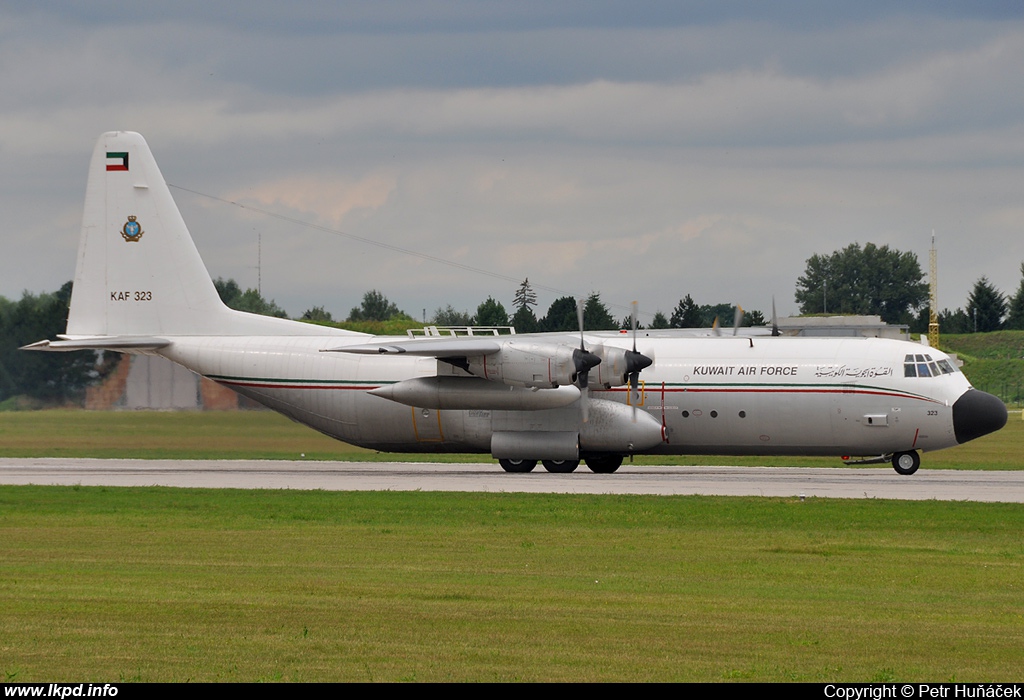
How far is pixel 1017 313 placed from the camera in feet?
363

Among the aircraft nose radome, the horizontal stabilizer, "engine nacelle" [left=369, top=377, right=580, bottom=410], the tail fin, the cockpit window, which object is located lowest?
the aircraft nose radome

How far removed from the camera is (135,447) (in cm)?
3909

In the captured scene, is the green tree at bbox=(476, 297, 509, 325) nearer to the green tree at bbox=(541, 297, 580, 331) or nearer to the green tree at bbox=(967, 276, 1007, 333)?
the green tree at bbox=(541, 297, 580, 331)

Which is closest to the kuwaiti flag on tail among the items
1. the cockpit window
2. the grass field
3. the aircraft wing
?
the grass field

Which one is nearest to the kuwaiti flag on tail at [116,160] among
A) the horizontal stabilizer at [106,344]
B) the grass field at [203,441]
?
the horizontal stabilizer at [106,344]

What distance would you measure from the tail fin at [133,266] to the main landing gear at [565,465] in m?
7.84

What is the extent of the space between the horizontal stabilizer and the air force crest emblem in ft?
10.4

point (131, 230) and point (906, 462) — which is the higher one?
point (131, 230)

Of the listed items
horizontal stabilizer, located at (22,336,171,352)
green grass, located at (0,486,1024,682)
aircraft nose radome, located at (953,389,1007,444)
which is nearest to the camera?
green grass, located at (0,486,1024,682)

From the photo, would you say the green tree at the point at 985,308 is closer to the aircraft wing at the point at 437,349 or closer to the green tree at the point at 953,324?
the green tree at the point at 953,324

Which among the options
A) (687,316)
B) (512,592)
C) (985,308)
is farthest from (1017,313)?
(512,592)

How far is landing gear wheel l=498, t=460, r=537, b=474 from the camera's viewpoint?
35469 mm

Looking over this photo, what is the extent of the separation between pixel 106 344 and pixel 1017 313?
96189mm

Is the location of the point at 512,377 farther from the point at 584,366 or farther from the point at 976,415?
the point at 976,415
